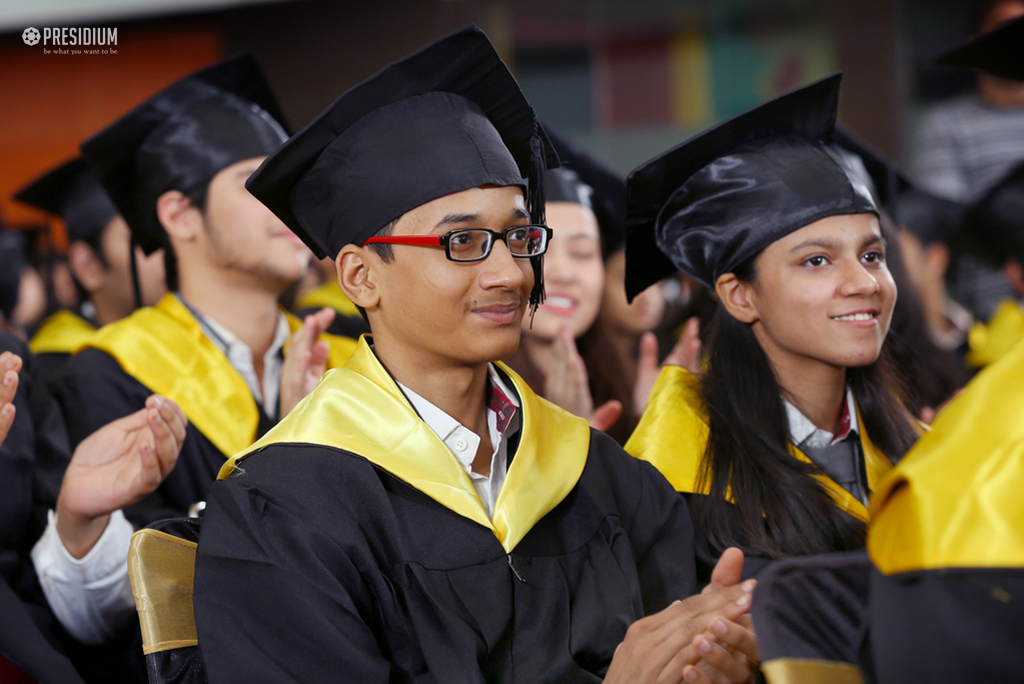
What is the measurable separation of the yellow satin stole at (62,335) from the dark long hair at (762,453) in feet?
8.26

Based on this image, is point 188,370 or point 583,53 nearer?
point 188,370

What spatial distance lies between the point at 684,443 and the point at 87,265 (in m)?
2.94

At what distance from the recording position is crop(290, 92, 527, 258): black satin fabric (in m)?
1.84

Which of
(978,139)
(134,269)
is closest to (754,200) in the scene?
(134,269)

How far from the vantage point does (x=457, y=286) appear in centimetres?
182

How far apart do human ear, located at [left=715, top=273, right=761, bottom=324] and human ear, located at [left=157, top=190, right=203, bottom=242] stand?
5.18ft

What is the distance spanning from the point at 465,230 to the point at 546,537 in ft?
1.96

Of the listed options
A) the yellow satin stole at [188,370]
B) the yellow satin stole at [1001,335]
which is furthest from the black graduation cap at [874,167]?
the yellow satin stole at [188,370]

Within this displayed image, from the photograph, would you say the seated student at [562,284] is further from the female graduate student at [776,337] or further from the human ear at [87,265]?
the human ear at [87,265]

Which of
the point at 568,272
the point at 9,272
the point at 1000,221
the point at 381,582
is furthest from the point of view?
the point at 9,272

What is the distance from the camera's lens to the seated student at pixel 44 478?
82.4 inches

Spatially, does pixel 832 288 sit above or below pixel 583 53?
below

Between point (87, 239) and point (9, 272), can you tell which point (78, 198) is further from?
point (9, 272)

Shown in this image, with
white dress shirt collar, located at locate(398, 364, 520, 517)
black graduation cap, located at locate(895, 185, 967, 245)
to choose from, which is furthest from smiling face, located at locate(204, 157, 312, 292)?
black graduation cap, located at locate(895, 185, 967, 245)
